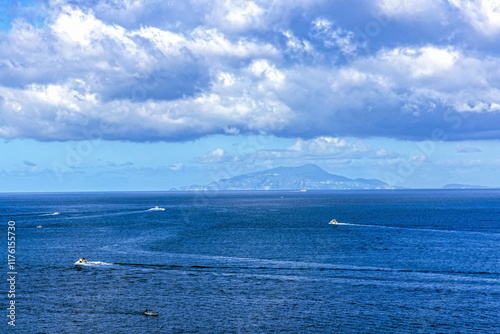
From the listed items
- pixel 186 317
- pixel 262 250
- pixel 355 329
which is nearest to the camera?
pixel 355 329

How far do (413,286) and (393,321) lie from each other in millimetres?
24467

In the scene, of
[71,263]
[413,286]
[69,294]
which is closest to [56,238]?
[71,263]

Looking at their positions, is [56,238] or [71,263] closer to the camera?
[71,263]

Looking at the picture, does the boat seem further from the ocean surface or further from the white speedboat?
the ocean surface

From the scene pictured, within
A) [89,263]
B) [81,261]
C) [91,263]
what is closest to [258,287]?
[91,263]

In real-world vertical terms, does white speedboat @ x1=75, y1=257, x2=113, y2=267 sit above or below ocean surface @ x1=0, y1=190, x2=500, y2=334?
above

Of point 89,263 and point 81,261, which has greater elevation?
point 81,261

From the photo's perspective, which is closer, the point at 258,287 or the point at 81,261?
the point at 258,287

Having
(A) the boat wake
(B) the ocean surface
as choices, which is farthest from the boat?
(B) the ocean surface

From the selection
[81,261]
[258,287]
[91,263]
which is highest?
[81,261]

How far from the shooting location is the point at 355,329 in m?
77.4

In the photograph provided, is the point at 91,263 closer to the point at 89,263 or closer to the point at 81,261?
the point at 89,263

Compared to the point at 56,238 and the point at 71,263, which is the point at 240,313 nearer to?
the point at 71,263

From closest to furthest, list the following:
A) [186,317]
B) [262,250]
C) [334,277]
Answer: [186,317] < [334,277] < [262,250]
